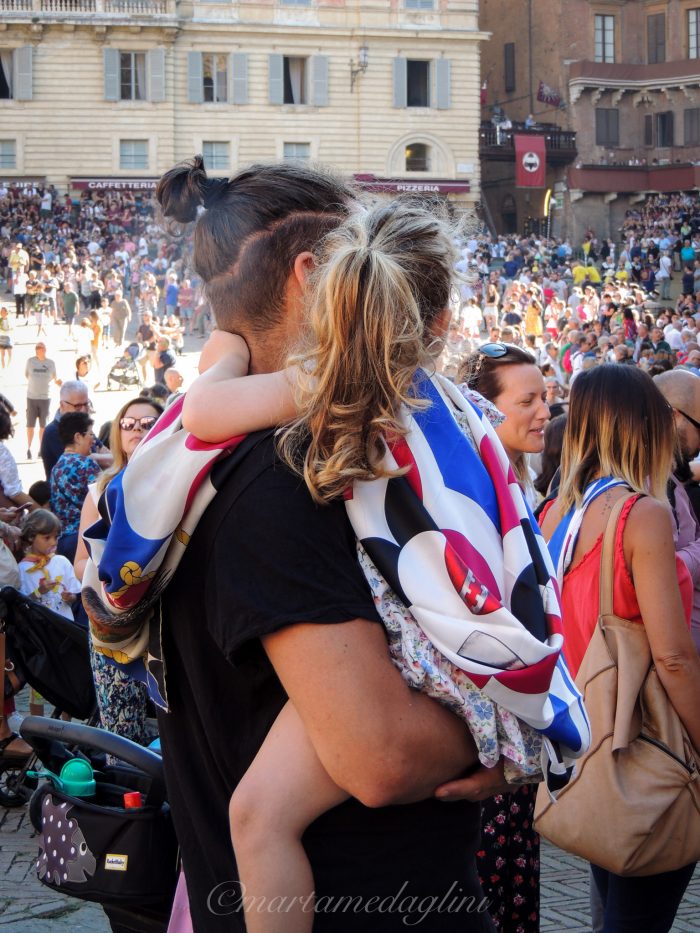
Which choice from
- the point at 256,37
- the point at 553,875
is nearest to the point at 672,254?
the point at 256,37

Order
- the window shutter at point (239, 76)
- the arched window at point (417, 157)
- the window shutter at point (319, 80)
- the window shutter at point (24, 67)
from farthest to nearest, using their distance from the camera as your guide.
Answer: the arched window at point (417, 157) → the window shutter at point (319, 80) → the window shutter at point (239, 76) → the window shutter at point (24, 67)

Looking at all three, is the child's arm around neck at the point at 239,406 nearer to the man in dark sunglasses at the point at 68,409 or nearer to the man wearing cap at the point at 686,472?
the man wearing cap at the point at 686,472

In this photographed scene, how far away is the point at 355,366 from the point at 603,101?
56494 millimetres

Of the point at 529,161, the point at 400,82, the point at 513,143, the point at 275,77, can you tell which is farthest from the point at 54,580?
the point at 513,143

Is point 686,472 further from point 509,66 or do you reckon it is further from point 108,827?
point 509,66

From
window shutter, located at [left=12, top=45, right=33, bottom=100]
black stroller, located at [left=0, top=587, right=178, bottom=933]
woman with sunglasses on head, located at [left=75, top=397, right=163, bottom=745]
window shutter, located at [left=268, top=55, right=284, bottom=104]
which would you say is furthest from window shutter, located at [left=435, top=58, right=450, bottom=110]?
black stroller, located at [left=0, top=587, right=178, bottom=933]

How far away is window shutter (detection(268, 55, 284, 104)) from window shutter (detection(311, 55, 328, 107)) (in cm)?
119

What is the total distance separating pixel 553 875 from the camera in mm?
4449

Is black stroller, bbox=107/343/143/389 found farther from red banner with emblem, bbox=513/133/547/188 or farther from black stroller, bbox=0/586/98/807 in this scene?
red banner with emblem, bbox=513/133/547/188

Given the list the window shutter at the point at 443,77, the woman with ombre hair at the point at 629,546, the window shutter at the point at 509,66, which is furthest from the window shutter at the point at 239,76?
the woman with ombre hair at the point at 629,546

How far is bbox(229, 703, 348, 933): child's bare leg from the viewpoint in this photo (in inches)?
58.9

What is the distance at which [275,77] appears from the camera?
1844 inches

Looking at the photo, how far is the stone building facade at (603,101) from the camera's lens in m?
53.0

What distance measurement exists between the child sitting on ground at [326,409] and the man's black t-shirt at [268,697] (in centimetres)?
4
